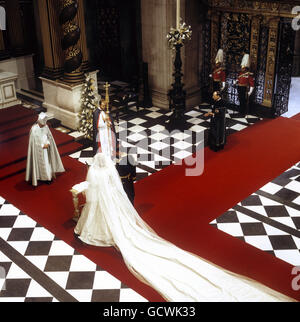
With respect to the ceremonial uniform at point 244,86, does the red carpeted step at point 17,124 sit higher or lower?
lower

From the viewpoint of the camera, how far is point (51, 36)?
10.6 metres

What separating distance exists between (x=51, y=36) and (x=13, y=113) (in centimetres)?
201

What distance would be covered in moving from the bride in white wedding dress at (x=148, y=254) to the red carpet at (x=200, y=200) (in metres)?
0.20

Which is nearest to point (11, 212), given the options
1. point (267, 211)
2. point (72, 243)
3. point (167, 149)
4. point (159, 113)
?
point (72, 243)

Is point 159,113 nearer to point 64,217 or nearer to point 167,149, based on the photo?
point 167,149

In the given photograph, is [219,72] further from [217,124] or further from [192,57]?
[217,124]

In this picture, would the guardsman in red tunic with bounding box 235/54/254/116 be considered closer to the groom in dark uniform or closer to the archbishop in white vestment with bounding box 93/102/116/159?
the archbishop in white vestment with bounding box 93/102/116/159

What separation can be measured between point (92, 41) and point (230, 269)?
31.1ft

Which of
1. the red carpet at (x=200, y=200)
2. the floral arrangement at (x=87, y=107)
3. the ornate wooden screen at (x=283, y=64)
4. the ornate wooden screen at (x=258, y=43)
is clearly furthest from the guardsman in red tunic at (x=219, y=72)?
the floral arrangement at (x=87, y=107)

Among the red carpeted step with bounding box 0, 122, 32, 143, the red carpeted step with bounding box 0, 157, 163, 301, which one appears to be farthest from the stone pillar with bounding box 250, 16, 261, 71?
the red carpeted step with bounding box 0, 122, 32, 143

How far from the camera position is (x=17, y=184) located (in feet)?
27.7

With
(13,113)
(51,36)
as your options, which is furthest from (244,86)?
(13,113)

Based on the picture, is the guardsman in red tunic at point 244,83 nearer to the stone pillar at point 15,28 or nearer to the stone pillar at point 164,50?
the stone pillar at point 164,50

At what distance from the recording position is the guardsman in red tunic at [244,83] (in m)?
10.9
